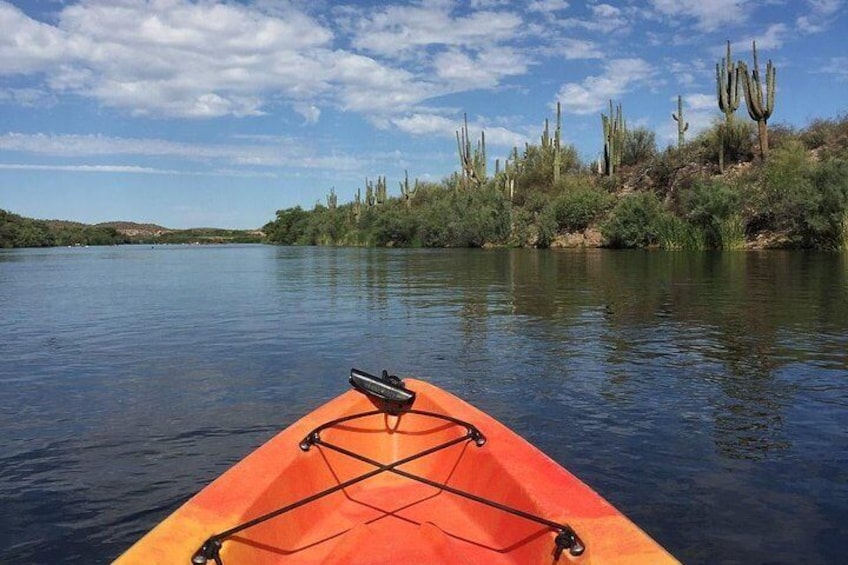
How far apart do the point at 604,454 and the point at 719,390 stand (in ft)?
10.5

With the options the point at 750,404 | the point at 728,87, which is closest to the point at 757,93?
the point at 728,87

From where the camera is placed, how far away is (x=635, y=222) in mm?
52312

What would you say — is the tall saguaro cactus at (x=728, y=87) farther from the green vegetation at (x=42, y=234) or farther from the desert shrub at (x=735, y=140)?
the green vegetation at (x=42, y=234)

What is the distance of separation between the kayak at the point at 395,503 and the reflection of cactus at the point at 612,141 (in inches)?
2218

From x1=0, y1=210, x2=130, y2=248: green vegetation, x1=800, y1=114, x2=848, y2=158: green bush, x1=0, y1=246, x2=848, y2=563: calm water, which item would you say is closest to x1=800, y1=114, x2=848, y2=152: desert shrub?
x1=800, y1=114, x2=848, y2=158: green bush

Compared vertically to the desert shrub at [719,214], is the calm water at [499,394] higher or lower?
lower

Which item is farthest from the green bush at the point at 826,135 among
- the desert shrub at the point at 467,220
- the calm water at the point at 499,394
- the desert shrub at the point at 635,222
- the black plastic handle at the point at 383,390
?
the black plastic handle at the point at 383,390

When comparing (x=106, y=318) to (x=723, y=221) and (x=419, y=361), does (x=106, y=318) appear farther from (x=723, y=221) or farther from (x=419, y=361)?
(x=723, y=221)

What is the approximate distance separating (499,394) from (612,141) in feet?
186

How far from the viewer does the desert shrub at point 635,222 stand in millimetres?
51281

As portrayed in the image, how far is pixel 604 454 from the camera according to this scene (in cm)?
660

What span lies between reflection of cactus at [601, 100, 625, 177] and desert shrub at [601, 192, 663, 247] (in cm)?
854

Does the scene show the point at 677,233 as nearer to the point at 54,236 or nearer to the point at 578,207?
the point at 578,207

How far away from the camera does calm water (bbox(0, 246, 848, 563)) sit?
17.6ft
